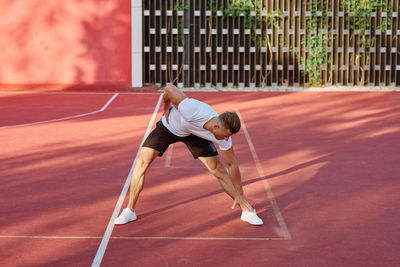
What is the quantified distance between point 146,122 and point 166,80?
6.18 meters

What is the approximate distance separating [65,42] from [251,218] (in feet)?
43.0

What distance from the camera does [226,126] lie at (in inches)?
212

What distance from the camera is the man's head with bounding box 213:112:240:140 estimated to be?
17.6ft

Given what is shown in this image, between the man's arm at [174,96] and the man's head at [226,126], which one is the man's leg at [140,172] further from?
the man's head at [226,126]

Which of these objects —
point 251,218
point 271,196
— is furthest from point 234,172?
point 271,196

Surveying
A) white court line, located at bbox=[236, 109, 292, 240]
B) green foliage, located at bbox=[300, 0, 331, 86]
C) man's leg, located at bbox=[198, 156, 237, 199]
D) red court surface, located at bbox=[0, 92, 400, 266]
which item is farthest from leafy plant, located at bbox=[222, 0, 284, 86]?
man's leg, located at bbox=[198, 156, 237, 199]

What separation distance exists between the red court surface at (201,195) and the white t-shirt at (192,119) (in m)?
0.85

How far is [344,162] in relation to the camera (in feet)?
29.0

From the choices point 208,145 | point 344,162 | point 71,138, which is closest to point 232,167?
point 208,145

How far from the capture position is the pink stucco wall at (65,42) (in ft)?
58.5

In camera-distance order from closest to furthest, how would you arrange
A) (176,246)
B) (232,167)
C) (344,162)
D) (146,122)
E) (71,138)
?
(176,246) → (232,167) → (344,162) → (71,138) → (146,122)

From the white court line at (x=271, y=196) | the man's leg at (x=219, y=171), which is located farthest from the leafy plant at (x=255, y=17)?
the man's leg at (x=219, y=171)

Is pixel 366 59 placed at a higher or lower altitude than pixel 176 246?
higher

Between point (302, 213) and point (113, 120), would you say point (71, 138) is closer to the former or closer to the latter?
point (113, 120)
